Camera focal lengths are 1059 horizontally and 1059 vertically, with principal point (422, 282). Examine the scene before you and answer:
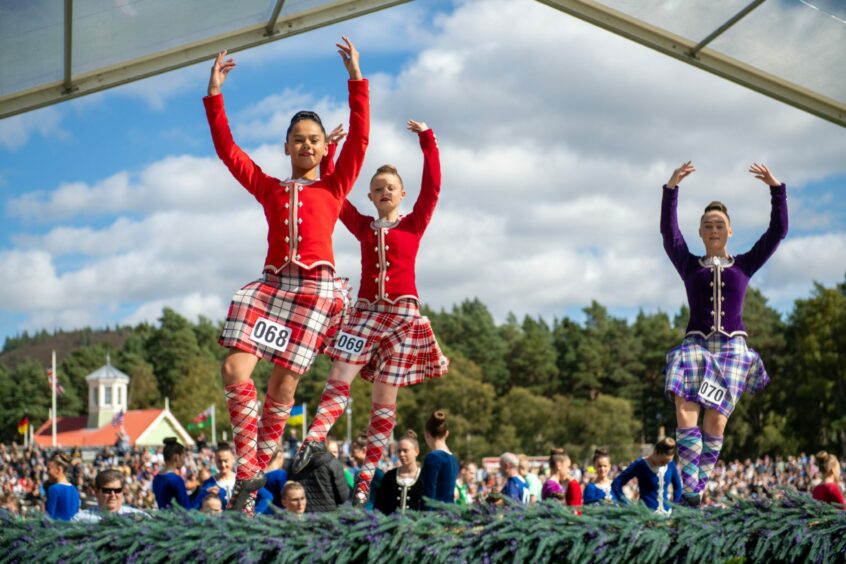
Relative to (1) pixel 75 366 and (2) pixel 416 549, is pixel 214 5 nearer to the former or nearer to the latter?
(2) pixel 416 549

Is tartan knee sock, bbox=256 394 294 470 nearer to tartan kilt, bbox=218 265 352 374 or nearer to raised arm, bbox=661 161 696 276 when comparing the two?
tartan kilt, bbox=218 265 352 374

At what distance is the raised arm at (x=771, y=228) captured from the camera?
8.45 meters

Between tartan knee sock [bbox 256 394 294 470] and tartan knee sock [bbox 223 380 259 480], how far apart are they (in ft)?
0.80

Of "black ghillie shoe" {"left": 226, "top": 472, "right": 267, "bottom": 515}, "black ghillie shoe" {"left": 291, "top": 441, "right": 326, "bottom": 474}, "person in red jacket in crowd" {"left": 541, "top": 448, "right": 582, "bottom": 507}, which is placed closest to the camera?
"black ghillie shoe" {"left": 226, "top": 472, "right": 267, "bottom": 515}

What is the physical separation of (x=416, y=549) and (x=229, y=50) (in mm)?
5128

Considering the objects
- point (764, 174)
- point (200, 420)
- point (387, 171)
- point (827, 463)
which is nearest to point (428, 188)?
Answer: point (387, 171)

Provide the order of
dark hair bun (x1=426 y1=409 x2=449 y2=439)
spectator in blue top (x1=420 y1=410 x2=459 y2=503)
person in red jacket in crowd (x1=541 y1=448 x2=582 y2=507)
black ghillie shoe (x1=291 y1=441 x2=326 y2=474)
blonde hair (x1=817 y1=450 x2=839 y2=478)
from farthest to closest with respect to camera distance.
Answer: blonde hair (x1=817 y1=450 x2=839 y2=478) < person in red jacket in crowd (x1=541 y1=448 x2=582 y2=507) < dark hair bun (x1=426 y1=409 x2=449 y2=439) < spectator in blue top (x1=420 y1=410 x2=459 y2=503) < black ghillie shoe (x1=291 y1=441 x2=326 y2=474)

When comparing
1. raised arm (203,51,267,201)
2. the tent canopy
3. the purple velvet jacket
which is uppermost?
the tent canopy

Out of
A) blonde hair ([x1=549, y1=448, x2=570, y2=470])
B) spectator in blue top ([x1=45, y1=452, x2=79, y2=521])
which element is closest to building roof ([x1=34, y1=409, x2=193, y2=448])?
blonde hair ([x1=549, y1=448, x2=570, y2=470])

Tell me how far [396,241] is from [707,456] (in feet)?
9.72

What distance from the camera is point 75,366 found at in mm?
125625

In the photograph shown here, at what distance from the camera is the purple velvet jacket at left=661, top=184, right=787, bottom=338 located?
834 centimetres

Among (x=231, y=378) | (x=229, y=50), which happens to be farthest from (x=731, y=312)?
(x=229, y=50)

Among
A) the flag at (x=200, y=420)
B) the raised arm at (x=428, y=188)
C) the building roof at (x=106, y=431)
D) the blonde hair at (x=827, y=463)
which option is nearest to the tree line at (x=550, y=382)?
the building roof at (x=106, y=431)
